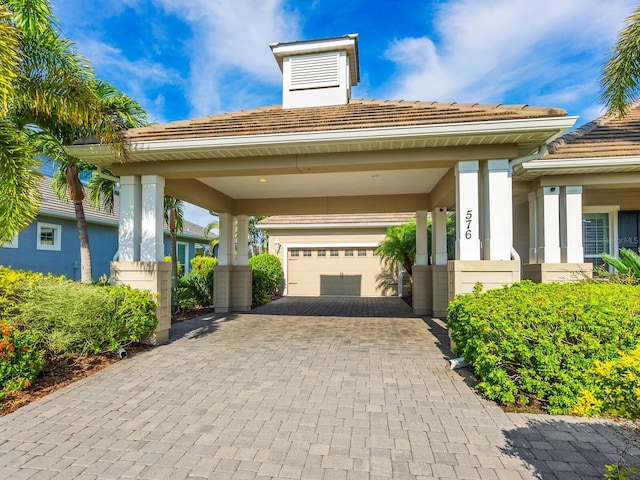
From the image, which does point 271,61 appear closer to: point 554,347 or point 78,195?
point 78,195

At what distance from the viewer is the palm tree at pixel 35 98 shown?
592 centimetres

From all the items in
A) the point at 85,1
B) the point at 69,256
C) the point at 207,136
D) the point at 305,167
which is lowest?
the point at 69,256

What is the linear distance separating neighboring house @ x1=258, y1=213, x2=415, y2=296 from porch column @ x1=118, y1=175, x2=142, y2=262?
10578 millimetres

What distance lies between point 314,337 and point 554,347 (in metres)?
4.65

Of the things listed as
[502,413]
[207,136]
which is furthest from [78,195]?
[502,413]

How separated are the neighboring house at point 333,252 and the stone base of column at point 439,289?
7.00 m

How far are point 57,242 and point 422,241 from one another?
1294cm

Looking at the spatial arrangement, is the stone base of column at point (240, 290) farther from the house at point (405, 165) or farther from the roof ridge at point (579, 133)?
the roof ridge at point (579, 133)

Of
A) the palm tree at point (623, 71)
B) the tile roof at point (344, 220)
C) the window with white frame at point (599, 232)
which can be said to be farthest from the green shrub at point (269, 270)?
the palm tree at point (623, 71)

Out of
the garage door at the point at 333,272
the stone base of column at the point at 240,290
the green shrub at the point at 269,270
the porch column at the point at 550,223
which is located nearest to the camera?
the porch column at the point at 550,223

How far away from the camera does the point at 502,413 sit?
384 cm

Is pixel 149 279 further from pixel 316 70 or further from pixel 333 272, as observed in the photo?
pixel 333 272

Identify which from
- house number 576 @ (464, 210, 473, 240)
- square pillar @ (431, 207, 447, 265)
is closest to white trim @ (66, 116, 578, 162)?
house number 576 @ (464, 210, 473, 240)

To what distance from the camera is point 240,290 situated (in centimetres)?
1195
